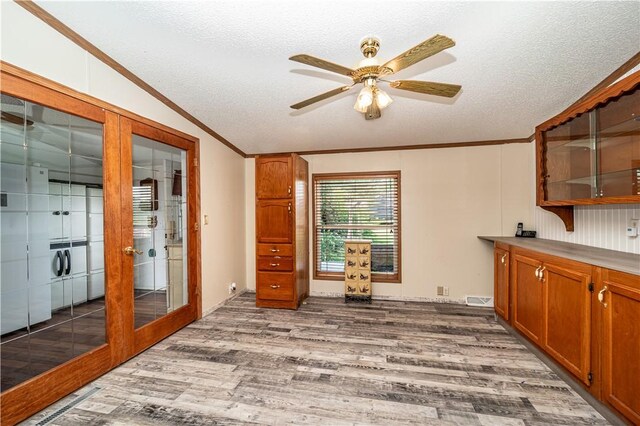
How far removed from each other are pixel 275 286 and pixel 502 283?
2.81 metres

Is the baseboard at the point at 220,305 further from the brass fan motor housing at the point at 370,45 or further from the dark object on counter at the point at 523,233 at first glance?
the dark object on counter at the point at 523,233

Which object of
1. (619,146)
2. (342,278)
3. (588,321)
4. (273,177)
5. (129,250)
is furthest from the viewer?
(342,278)

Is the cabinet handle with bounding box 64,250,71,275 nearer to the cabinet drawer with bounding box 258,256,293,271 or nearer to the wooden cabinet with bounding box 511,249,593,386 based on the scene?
the cabinet drawer with bounding box 258,256,293,271

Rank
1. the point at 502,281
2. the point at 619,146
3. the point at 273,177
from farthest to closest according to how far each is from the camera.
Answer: the point at 273,177 → the point at 502,281 → the point at 619,146

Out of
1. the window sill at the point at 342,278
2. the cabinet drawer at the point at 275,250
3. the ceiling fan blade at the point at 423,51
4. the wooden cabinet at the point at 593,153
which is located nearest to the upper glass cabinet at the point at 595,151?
the wooden cabinet at the point at 593,153

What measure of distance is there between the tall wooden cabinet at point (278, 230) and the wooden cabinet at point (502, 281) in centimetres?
251

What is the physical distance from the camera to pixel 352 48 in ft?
6.81

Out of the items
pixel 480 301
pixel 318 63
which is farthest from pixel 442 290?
pixel 318 63

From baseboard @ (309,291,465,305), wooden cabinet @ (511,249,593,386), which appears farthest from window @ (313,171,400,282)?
wooden cabinet @ (511,249,593,386)

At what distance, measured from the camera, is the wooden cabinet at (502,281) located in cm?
298

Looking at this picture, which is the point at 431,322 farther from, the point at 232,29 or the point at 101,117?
the point at 101,117

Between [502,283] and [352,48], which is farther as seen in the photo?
[502,283]

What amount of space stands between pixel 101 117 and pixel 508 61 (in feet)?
11.2

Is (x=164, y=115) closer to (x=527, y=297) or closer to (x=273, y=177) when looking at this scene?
(x=273, y=177)
